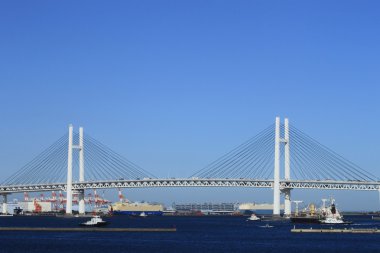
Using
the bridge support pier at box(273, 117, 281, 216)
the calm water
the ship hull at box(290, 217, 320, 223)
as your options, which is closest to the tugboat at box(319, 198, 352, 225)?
the ship hull at box(290, 217, 320, 223)

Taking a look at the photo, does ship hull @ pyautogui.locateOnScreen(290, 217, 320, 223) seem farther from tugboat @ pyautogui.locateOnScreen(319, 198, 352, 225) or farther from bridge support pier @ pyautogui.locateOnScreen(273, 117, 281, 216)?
bridge support pier @ pyautogui.locateOnScreen(273, 117, 281, 216)

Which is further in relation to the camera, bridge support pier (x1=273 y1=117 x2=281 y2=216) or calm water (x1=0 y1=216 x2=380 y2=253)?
bridge support pier (x1=273 y1=117 x2=281 y2=216)

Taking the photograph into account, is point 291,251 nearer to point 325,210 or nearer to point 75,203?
point 325,210

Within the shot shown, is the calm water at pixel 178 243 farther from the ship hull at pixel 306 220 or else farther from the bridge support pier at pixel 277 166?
the ship hull at pixel 306 220

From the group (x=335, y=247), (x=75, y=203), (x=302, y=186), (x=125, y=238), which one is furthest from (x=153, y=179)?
(x=75, y=203)

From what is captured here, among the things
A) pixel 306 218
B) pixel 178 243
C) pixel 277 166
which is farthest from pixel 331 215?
pixel 178 243

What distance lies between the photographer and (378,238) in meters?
68.9

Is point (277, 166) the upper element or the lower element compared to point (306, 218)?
upper

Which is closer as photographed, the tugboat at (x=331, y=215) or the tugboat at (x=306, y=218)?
the tugboat at (x=331, y=215)

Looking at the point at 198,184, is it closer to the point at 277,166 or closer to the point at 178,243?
the point at 277,166

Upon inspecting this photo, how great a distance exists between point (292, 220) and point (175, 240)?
39.5 metres

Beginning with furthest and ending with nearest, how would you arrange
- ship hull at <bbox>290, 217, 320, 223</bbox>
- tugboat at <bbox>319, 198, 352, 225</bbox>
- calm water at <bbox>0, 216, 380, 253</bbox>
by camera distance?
1. ship hull at <bbox>290, 217, 320, 223</bbox>
2. tugboat at <bbox>319, 198, 352, 225</bbox>
3. calm water at <bbox>0, 216, 380, 253</bbox>

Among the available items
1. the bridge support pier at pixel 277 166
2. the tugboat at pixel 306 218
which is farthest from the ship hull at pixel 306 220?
the bridge support pier at pixel 277 166

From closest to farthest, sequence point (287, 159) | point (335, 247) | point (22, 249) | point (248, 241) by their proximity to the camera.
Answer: point (22, 249)
point (335, 247)
point (248, 241)
point (287, 159)
